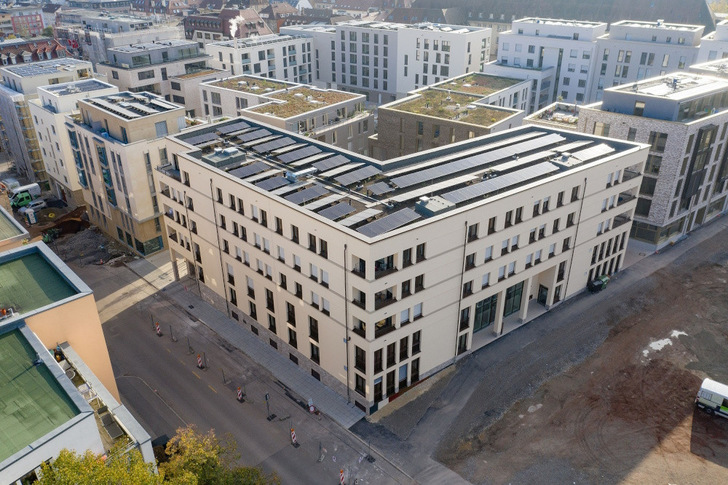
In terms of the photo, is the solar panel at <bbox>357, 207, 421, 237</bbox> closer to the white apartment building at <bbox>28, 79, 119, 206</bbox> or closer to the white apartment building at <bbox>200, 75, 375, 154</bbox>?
the white apartment building at <bbox>200, 75, 375, 154</bbox>

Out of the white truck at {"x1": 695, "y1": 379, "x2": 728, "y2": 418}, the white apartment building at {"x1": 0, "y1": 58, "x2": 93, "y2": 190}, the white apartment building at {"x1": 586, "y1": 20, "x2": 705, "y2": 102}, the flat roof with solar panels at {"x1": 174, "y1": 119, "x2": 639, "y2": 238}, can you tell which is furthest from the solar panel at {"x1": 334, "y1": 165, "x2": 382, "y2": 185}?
the white apartment building at {"x1": 586, "y1": 20, "x2": 705, "y2": 102}

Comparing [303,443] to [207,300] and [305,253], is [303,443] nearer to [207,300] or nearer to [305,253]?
[305,253]

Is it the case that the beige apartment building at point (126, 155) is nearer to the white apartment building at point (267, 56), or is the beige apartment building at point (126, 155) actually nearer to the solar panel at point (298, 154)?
the solar panel at point (298, 154)

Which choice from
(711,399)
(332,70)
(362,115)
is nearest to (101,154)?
(362,115)

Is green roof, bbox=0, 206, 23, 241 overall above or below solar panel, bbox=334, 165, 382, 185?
below

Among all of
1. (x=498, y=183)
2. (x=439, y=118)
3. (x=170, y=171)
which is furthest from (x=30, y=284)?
(x=439, y=118)
